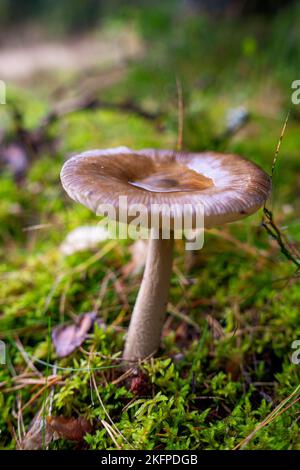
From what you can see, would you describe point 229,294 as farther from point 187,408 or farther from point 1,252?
point 1,252

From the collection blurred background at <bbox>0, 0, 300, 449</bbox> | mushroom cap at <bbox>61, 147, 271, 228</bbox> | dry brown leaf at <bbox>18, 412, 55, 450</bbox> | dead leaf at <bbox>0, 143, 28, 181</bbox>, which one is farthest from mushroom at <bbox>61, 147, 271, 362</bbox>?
dead leaf at <bbox>0, 143, 28, 181</bbox>

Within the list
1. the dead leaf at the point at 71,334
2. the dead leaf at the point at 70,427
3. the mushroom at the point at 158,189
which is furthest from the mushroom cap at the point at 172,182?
the dead leaf at the point at 70,427

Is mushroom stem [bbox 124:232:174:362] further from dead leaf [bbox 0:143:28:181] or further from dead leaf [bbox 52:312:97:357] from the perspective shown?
dead leaf [bbox 0:143:28:181]

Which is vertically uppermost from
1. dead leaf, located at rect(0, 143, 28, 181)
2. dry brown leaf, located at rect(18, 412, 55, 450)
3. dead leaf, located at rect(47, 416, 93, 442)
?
dead leaf, located at rect(0, 143, 28, 181)

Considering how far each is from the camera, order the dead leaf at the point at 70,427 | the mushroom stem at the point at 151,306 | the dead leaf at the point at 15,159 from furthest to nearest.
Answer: the dead leaf at the point at 15,159, the mushroom stem at the point at 151,306, the dead leaf at the point at 70,427

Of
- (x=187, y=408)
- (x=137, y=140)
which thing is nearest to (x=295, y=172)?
(x=137, y=140)

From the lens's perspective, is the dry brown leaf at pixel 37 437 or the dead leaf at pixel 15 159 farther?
the dead leaf at pixel 15 159

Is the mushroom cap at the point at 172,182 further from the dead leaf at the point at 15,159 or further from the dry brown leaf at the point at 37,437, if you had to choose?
the dead leaf at the point at 15,159
